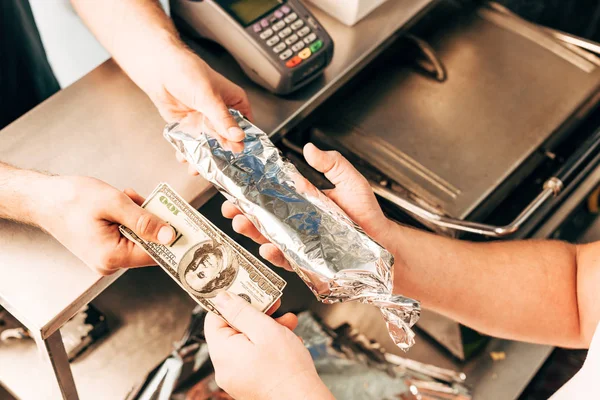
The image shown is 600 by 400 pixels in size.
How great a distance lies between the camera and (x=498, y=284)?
3.10 ft

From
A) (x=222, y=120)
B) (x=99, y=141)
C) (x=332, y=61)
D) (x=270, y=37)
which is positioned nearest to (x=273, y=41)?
(x=270, y=37)

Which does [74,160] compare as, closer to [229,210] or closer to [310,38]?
[229,210]

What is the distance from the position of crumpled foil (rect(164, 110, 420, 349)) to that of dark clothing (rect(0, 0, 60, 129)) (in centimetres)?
62

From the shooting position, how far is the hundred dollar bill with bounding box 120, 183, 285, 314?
0.80m

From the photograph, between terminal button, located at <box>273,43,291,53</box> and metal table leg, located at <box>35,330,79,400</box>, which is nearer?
metal table leg, located at <box>35,330,79,400</box>

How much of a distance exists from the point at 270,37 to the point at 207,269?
1.44 ft

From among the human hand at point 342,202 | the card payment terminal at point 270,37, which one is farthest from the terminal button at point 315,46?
the human hand at point 342,202

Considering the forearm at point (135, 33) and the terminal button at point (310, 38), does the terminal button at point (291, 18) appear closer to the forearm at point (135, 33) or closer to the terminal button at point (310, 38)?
the terminal button at point (310, 38)

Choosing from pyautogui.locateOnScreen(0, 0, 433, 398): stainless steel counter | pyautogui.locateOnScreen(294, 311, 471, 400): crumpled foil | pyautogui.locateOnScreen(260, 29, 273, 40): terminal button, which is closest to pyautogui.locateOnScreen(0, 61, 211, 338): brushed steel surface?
pyautogui.locateOnScreen(0, 0, 433, 398): stainless steel counter

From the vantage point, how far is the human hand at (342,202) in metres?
0.79

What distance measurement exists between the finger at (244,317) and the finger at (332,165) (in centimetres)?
22

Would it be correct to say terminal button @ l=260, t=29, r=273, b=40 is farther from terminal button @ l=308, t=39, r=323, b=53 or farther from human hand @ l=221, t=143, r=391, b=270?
human hand @ l=221, t=143, r=391, b=270

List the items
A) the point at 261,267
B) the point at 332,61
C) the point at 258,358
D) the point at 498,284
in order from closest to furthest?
the point at 258,358
the point at 261,267
the point at 498,284
the point at 332,61

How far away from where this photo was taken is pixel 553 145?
1161 mm
